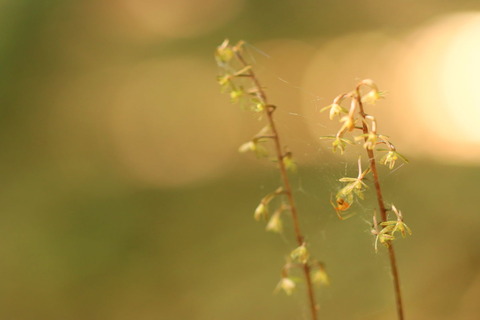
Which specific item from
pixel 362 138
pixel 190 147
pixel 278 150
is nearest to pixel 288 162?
pixel 278 150

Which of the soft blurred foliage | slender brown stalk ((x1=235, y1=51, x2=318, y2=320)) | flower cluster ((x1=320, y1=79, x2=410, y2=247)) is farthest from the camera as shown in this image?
the soft blurred foliage

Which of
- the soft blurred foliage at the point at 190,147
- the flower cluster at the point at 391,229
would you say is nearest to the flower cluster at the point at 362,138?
the flower cluster at the point at 391,229

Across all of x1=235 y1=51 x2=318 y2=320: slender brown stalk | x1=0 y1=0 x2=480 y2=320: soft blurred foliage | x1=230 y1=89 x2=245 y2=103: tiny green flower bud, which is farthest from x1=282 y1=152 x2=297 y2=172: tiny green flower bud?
x1=0 y1=0 x2=480 y2=320: soft blurred foliage

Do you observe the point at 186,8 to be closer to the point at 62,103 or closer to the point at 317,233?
the point at 62,103

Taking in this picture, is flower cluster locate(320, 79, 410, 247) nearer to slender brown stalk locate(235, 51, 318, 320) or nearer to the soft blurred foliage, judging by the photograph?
slender brown stalk locate(235, 51, 318, 320)

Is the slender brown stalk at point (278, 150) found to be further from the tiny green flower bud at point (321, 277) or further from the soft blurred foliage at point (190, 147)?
the soft blurred foliage at point (190, 147)

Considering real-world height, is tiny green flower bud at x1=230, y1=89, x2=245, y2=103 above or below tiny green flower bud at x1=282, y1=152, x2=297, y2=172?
above

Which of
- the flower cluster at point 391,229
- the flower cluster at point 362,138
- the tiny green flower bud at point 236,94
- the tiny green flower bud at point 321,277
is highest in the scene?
the tiny green flower bud at point 236,94

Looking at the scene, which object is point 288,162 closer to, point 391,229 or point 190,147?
point 391,229

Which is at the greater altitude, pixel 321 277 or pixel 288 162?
pixel 288 162
